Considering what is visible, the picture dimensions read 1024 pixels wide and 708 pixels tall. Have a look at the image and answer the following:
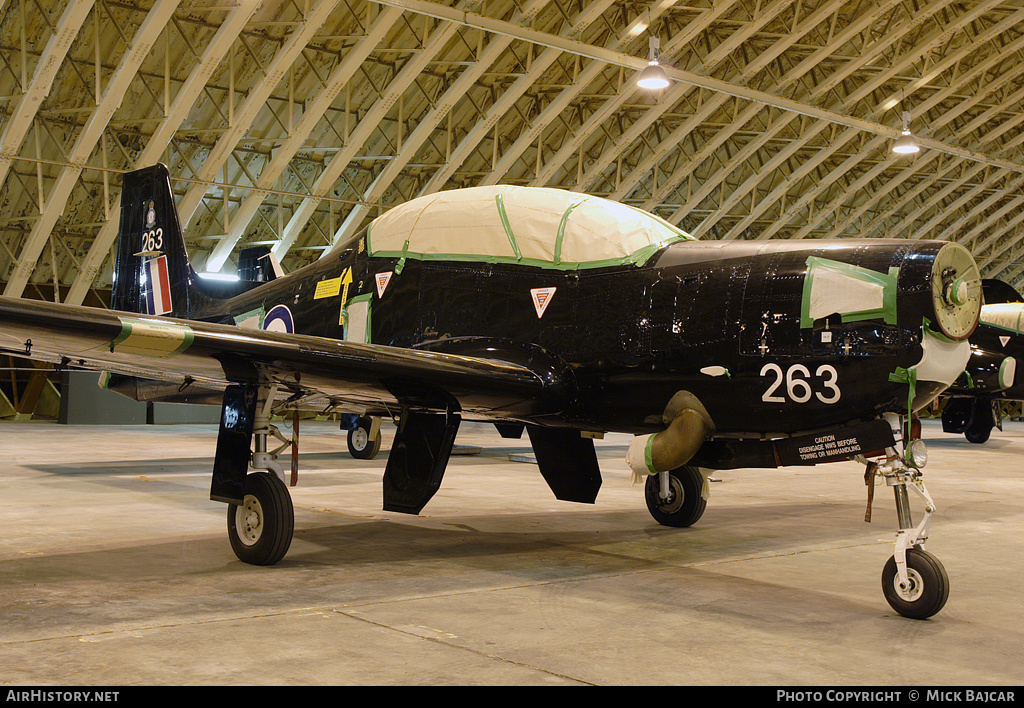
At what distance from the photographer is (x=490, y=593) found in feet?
15.4

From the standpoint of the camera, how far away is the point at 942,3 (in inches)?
782

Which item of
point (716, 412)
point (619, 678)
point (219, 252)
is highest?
point (219, 252)

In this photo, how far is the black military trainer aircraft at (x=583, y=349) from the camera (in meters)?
4.65

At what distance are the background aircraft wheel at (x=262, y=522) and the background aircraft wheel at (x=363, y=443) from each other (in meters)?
7.37

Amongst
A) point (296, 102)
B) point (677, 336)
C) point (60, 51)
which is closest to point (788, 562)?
point (677, 336)

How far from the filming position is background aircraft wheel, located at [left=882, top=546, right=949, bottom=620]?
168 inches

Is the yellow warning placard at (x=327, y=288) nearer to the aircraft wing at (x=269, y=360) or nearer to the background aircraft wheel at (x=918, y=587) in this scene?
the aircraft wing at (x=269, y=360)

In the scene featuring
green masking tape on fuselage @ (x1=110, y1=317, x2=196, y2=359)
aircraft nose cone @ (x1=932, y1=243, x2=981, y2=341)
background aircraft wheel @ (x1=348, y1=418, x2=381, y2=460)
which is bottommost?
background aircraft wheel @ (x1=348, y1=418, x2=381, y2=460)

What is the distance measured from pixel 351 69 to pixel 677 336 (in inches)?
544

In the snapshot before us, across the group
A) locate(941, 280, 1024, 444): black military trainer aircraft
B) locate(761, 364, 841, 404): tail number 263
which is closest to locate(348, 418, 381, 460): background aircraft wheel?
locate(761, 364, 841, 404): tail number 263

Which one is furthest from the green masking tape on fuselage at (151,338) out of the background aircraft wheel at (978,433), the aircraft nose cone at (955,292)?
the background aircraft wheel at (978,433)

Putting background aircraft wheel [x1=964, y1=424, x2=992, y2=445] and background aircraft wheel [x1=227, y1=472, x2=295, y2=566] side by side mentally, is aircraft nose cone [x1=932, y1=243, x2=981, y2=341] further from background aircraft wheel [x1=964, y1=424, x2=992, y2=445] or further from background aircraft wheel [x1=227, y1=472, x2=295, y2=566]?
background aircraft wheel [x1=964, y1=424, x2=992, y2=445]

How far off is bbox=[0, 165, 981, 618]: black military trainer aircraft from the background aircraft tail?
2769 mm

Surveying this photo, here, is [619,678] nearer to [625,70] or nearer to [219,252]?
[219,252]
